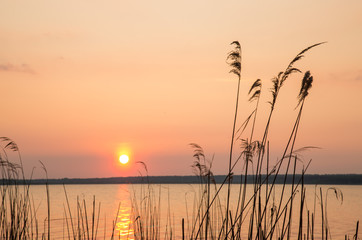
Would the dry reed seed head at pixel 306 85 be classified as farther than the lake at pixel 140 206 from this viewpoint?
No

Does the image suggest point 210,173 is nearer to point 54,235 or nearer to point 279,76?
point 279,76

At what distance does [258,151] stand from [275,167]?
375 mm

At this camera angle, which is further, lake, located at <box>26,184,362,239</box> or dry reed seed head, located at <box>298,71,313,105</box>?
lake, located at <box>26,184,362,239</box>

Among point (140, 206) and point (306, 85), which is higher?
point (306, 85)

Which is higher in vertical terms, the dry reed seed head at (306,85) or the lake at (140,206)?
the dry reed seed head at (306,85)

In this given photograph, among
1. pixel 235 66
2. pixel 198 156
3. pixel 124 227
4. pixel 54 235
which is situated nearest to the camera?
pixel 235 66

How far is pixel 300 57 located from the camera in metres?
4.32

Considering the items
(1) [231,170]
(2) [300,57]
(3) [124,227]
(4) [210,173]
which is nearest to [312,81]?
(2) [300,57]

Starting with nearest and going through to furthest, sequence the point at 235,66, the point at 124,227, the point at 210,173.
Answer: the point at 235,66
the point at 210,173
the point at 124,227

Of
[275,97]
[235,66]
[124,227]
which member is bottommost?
[124,227]

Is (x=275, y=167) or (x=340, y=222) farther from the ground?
(x=275, y=167)

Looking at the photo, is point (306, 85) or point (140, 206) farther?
point (140, 206)

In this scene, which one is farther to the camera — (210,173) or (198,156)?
(198,156)

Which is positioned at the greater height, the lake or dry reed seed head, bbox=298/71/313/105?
dry reed seed head, bbox=298/71/313/105
